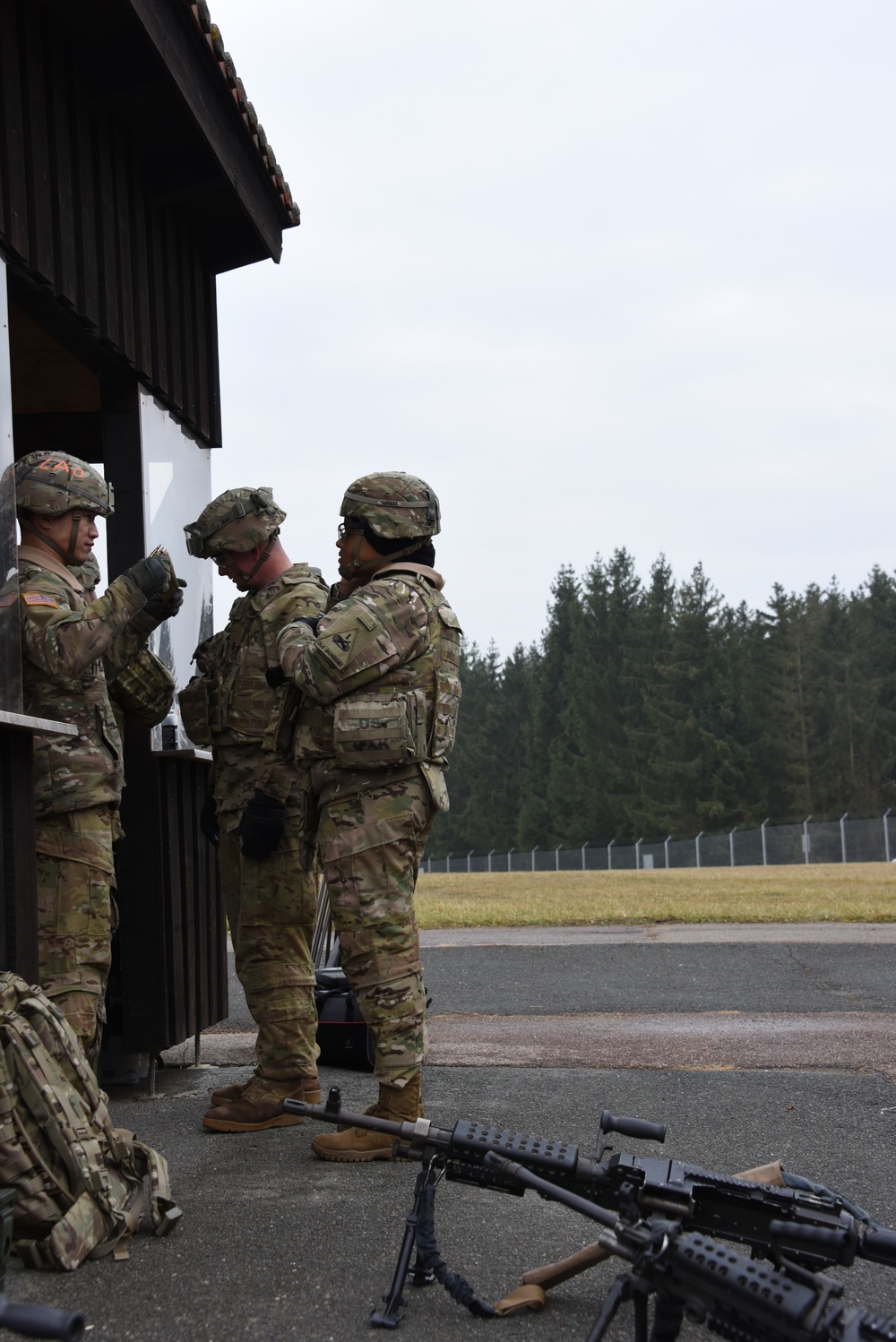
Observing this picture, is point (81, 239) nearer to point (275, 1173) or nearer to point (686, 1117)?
point (275, 1173)

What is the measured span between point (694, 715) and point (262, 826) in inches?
2573

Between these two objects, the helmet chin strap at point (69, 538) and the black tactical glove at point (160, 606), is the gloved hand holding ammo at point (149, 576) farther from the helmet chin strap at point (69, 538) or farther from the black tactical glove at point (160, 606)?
the helmet chin strap at point (69, 538)

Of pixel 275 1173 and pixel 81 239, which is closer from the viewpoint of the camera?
pixel 275 1173

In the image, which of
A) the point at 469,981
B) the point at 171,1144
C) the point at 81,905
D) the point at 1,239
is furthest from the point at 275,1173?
the point at 469,981

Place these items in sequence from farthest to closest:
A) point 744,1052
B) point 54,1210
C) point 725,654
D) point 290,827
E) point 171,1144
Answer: point 725,654 < point 744,1052 < point 290,827 < point 171,1144 < point 54,1210

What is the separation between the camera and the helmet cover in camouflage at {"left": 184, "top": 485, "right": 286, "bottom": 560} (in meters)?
5.15

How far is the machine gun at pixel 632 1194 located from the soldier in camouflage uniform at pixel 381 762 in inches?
55.7

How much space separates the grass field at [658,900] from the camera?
14242 mm

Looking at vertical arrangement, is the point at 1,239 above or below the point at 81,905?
above

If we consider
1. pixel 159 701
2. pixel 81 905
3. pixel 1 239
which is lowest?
pixel 81 905

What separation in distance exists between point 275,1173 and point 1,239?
9.98 ft

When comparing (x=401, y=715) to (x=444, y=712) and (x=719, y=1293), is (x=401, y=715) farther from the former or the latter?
(x=719, y=1293)

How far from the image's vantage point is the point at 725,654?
70.8m

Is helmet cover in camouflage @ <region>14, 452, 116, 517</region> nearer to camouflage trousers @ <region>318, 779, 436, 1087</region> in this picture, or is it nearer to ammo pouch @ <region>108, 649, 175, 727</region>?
ammo pouch @ <region>108, 649, 175, 727</region>
